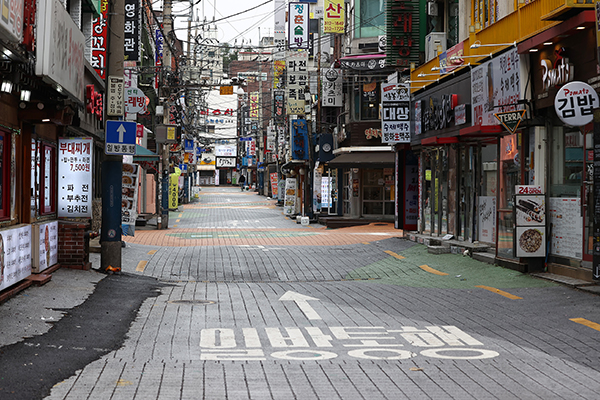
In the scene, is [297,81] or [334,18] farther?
[297,81]

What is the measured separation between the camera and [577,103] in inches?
436

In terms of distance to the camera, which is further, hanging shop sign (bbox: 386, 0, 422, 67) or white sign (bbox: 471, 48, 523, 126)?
hanging shop sign (bbox: 386, 0, 422, 67)

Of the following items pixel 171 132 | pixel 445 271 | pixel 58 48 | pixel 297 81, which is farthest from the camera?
pixel 297 81

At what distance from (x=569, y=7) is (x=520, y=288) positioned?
4.84 m

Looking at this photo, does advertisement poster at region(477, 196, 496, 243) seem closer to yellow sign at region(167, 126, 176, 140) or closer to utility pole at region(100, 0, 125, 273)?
utility pole at region(100, 0, 125, 273)

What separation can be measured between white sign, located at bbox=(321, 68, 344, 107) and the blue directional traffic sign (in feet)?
71.4

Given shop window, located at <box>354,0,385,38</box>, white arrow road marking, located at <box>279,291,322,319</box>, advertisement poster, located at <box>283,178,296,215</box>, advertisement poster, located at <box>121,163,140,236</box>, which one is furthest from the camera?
advertisement poster, located at <box>283,178,296,215</box>

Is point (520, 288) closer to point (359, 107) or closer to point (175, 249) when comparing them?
point (175, 249)

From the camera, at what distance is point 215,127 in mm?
136500

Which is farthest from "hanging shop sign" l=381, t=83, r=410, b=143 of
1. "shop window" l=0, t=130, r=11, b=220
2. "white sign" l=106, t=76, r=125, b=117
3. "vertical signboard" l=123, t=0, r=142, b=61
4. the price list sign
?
"shop window" l=0, t=130, r=11, b=220

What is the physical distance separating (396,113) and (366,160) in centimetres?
1016

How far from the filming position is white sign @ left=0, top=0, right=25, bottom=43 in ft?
24.9

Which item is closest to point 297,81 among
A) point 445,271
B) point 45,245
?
point 445,271

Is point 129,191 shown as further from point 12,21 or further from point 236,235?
point 12,21
